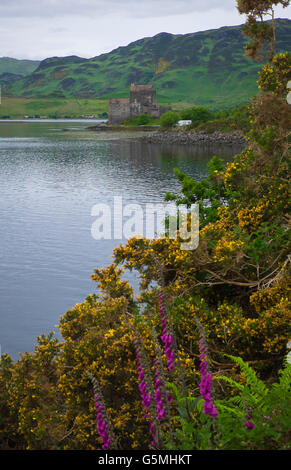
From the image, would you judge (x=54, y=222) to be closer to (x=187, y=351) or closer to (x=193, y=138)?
(x=187, y=351)

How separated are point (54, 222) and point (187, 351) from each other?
27.3m

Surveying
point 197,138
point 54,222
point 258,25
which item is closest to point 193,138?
point 197,138

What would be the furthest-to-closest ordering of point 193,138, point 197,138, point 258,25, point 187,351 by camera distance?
point 193,138
point 197,138
point 258,25
point 187,351

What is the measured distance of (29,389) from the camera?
8984 mm

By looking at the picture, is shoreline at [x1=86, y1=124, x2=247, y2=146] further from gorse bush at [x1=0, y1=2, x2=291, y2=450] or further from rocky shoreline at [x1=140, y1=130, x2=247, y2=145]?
gorse bush at [x1=0, y1=2, x2=291, y2=450]

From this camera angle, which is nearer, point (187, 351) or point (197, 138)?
point (187, 351)

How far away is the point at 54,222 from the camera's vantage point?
35.9 metres

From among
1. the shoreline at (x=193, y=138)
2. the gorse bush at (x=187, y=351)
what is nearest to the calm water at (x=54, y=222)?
the gorse bush at (x=187, y=351)

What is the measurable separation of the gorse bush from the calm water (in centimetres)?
768

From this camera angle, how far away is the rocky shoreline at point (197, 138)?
367 ft

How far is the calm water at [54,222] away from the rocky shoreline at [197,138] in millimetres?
29808

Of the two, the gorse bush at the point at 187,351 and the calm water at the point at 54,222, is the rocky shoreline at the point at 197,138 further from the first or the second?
the gorse bush at the point at 187,351
